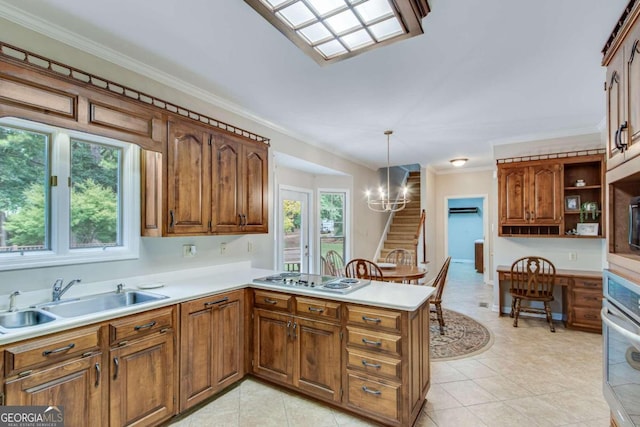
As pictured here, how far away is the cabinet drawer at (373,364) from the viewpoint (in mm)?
2045

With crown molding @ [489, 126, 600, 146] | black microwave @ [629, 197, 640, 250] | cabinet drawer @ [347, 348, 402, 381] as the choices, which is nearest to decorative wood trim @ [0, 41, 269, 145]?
cabinet drawer @ [347, 348, 402, 381]

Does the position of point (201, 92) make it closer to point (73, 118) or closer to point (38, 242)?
point (73, 118)

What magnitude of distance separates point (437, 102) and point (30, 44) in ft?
10.9

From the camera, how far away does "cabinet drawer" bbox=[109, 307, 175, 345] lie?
6.14ft

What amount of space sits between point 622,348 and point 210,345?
254 centimetres

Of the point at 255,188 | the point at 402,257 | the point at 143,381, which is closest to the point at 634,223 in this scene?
the point at 255,188

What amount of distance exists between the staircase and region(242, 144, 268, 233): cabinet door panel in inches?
162

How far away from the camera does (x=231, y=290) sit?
262cm

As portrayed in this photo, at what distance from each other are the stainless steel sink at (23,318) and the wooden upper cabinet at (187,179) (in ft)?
2.96

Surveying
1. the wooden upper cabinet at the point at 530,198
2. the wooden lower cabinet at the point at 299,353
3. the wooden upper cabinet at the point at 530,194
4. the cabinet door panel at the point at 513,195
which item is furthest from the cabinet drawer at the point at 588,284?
the wooden lower cabinet at the point at 299,353

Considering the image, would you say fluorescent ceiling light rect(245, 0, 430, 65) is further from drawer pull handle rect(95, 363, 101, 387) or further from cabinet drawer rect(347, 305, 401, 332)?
drawer pull handle rect(95, 363, 101, 387)

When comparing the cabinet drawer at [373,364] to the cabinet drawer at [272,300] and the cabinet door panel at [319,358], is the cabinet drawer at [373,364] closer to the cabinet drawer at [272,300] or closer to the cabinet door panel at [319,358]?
the cabinet door panel at [319,358]

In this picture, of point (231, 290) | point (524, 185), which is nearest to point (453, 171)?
point (524, 185)

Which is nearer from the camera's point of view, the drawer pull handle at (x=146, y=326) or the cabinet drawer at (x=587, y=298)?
the drawer pull handle at (x=146, y=326)
